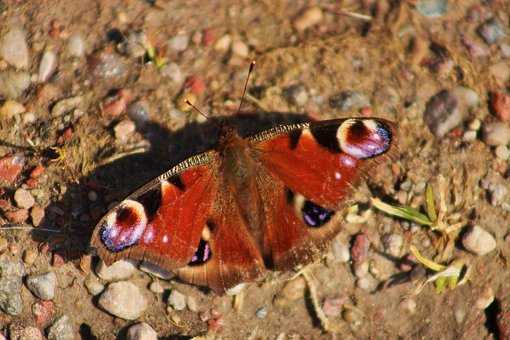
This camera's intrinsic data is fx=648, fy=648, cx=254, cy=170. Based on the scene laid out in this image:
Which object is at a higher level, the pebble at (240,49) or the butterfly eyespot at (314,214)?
Result: the pebble at (240,49)

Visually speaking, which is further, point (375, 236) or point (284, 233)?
point (375, 236)

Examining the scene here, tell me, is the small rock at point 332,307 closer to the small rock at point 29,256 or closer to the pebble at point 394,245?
the pebble at point 394,245

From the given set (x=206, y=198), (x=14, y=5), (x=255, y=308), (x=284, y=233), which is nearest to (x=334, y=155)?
(x=284, y=233)

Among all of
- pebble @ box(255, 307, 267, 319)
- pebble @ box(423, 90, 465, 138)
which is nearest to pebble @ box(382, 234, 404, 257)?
pebble @ box(423, 90, 465, 138)

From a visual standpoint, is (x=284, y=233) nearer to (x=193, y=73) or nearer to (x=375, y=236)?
(x=375, y=236)

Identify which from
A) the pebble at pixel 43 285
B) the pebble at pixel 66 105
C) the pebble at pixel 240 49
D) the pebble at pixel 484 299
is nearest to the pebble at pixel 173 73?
the pebble at pixel 240 49

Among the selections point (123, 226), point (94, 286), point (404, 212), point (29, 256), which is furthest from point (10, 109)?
point (404, 212)

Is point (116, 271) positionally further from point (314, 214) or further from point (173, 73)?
point (173, 73)
